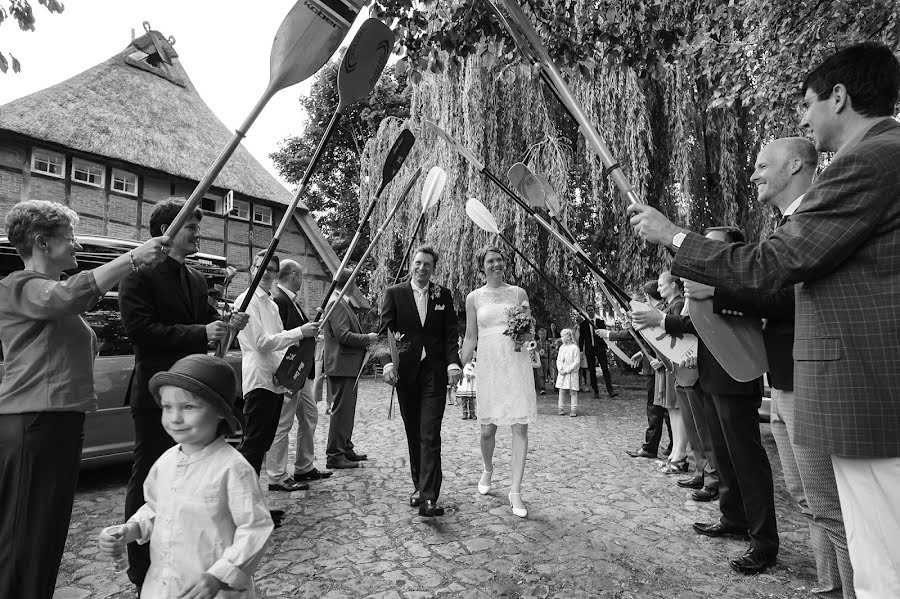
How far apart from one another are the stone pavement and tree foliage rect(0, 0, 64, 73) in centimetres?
348

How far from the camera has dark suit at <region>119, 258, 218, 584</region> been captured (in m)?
2.61

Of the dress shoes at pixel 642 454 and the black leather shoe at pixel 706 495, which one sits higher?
the black leather shoe at pixel 706 495

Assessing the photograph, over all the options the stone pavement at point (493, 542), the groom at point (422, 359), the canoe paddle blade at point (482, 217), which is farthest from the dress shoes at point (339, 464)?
the canoe paddle blade at point (482, 217)

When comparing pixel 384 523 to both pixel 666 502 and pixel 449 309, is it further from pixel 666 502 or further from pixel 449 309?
pixel 666 502

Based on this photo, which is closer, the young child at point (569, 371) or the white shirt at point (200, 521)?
the white shirt at point (200, 521)

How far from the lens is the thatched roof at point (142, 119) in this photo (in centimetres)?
1491

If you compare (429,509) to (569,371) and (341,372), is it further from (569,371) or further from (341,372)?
(569,371)

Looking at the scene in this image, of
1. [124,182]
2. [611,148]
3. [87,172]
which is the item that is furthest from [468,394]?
[87,172]

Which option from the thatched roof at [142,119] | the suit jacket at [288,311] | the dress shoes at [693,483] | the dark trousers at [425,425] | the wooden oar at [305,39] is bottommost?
the dress shoes at [693,483]

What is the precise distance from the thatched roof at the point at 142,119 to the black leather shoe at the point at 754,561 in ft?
56.4

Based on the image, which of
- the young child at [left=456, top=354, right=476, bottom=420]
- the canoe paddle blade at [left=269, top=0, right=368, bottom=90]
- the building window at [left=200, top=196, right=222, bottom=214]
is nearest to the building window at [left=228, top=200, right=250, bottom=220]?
the building window at [left=200, top=196, right=222, bottom=214]

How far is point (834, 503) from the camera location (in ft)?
7.17

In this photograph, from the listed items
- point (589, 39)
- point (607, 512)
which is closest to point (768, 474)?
point (607, 512)

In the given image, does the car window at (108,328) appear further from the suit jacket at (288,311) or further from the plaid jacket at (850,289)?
the plaid jacket at (850,289)
